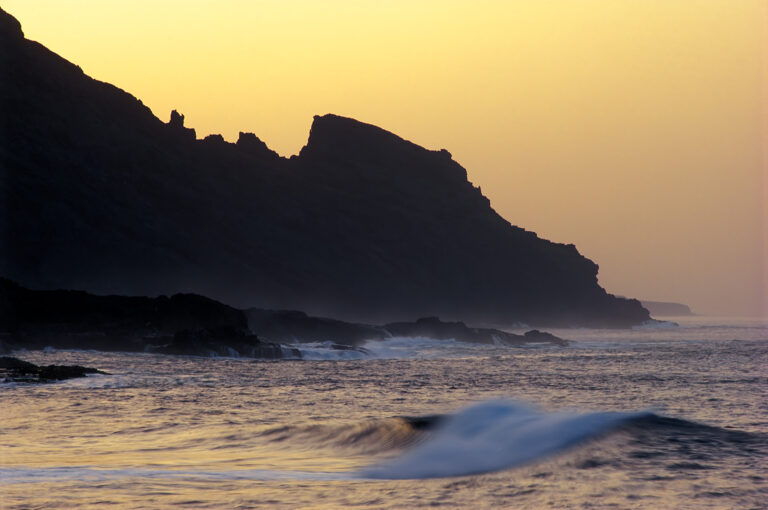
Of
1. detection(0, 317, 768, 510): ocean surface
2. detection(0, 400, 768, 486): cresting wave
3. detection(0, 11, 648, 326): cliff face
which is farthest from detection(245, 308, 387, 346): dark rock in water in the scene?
detection(0, 400, 768, 486): cresting wave

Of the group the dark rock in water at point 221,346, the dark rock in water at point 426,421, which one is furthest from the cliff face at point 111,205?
the dark rock in water at point 426,421

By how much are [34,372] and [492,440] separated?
2547 centimetres

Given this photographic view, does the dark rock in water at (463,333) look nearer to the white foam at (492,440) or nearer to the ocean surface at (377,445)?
the ocean surface at (377,445)

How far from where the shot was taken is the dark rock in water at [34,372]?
37.6 meters

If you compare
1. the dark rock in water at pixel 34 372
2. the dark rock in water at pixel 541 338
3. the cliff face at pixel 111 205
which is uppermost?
the cliff face at pixel 111 205

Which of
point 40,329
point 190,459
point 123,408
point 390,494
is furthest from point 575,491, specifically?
point 40,329

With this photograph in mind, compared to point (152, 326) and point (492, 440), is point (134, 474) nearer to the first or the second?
point (492, 440)

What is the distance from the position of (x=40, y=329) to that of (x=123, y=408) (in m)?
50.9

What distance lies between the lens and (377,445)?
2136 centimetres

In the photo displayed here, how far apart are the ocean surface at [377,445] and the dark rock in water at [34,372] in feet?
5.08

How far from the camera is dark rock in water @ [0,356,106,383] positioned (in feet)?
124

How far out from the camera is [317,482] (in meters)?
16.5

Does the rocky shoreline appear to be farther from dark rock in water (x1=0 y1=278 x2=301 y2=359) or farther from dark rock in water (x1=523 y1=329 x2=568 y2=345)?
dark rock in water (x1=523 y1=329 x2=568 y2=345)

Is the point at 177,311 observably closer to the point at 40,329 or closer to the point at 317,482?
the point at 40,329
